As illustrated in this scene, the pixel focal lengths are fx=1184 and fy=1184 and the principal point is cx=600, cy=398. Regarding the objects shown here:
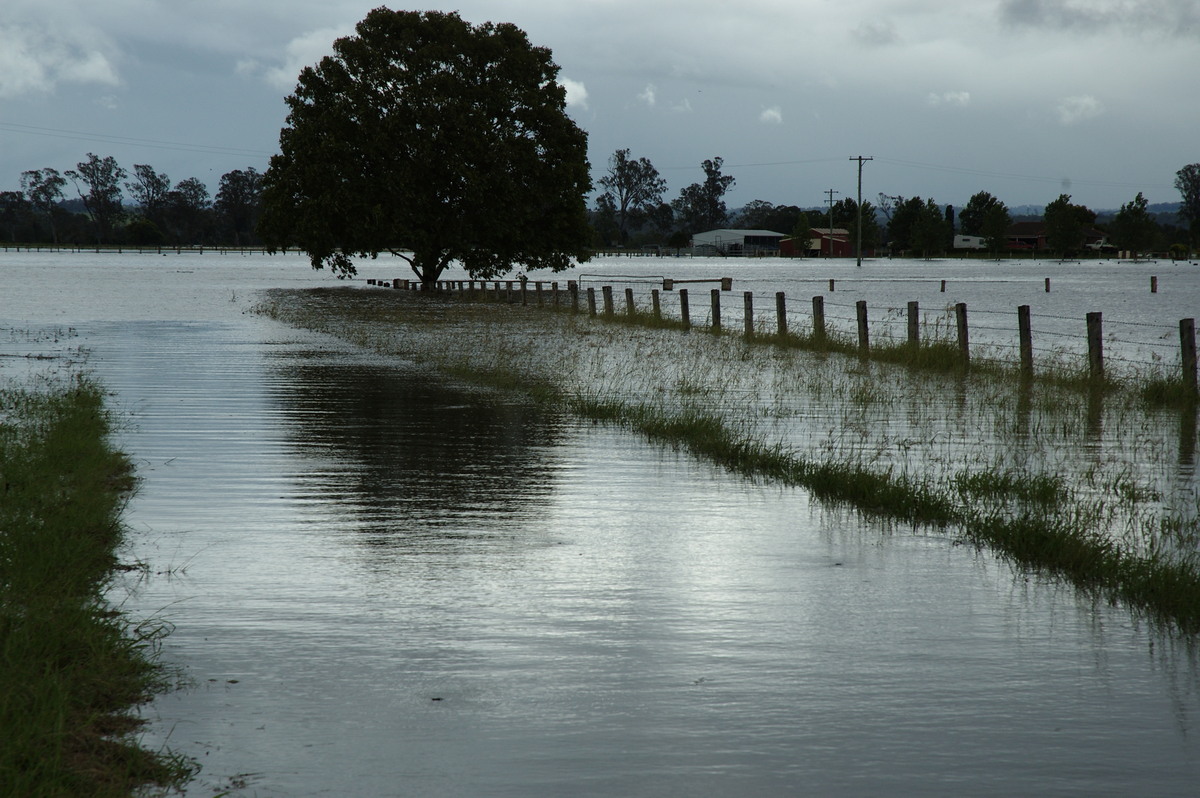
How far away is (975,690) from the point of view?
5227mm

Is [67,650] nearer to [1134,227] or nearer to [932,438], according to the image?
[932,438]

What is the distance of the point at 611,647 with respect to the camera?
227 inches

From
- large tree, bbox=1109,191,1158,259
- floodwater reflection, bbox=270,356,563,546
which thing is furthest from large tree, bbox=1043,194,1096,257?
floodwater reflection, bbox=270,356,563,546

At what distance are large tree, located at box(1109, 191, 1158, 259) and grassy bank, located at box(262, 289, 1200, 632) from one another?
18535cm

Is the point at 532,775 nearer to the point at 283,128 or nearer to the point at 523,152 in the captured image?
the point at 523,152

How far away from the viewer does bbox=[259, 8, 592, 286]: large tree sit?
5456cm

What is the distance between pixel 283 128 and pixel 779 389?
46.7 metres

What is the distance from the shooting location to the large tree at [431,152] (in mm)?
54562

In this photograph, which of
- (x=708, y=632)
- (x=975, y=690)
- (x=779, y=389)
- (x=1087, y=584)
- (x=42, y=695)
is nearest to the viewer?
(x=42, y=695)

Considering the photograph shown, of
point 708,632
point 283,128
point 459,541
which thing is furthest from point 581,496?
point 283,128

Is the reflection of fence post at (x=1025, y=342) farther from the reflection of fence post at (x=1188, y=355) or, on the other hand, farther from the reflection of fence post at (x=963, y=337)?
the reflection of fence post at (x=1188, y=355)

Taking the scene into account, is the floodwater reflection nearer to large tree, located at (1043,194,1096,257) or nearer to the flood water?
the flood water

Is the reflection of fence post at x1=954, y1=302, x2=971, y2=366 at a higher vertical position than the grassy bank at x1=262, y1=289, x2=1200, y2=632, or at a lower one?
higher

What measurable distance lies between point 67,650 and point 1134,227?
8192 inches
